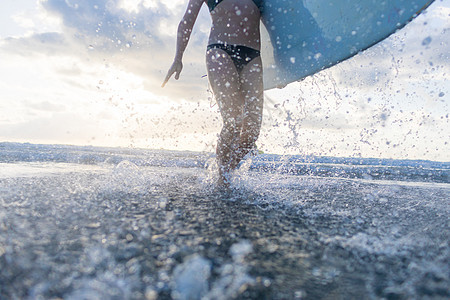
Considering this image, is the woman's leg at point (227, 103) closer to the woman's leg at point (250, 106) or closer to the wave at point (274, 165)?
the woman's leg at point (250, 106)

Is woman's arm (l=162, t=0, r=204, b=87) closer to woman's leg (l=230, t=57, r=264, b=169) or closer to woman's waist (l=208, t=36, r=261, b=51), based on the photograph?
woman's waist (l=208, t=36, r=261, b=51)

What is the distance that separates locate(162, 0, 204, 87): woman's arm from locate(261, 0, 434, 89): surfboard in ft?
2.17

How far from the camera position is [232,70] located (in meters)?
2.44

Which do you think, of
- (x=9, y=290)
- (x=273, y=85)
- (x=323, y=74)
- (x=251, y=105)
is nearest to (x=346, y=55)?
(x=323, y=74)

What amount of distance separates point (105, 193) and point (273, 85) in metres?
2.17

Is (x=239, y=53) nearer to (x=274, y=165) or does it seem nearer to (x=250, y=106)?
(x=250, y=106)

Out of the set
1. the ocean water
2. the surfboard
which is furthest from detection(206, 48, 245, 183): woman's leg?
the ocean water

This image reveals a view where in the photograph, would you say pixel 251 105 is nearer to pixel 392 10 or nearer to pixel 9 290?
pixel 392 10

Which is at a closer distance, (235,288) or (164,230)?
(235,288)

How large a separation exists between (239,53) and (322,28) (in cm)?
89

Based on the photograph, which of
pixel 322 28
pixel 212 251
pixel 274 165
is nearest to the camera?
pixel 212 251

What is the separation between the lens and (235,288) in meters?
0.68

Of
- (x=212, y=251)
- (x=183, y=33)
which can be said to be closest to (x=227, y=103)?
(x=183, y=33)

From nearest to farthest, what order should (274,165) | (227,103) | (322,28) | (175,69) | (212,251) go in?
(212,251), (227,103), (175,69), (322,28), (274,165)
